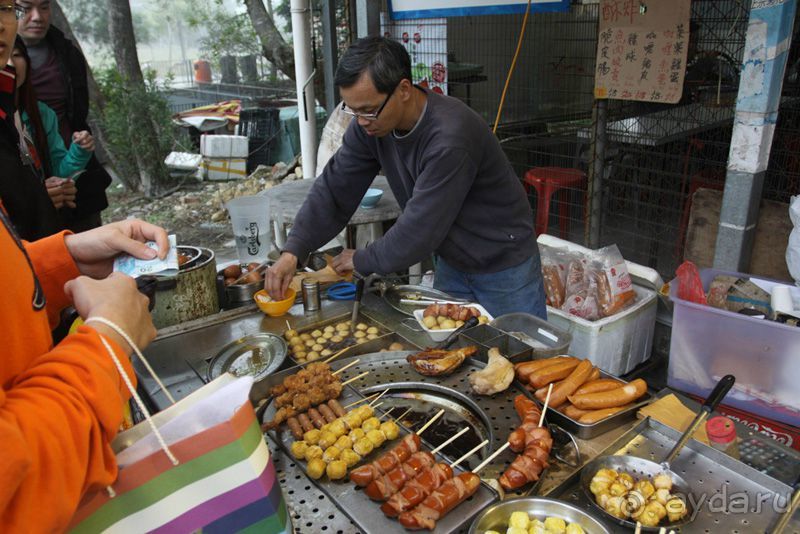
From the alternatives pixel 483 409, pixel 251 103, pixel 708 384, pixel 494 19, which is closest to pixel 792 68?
pixel 494 19

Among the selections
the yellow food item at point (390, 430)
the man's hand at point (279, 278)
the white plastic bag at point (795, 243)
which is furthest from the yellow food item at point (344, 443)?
the white plastic bag at point (795, 243)

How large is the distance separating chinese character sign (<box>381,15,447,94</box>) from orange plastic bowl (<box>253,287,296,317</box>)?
361cm

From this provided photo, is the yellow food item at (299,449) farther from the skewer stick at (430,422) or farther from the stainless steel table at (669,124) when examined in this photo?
the stainless steel table at (669,124)

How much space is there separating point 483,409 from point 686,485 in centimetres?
68

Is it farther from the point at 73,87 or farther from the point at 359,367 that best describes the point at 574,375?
the point at 73,87

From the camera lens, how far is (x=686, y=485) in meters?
1.69

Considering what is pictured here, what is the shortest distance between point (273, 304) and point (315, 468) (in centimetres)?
134

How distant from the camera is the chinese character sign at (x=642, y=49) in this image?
4.44 metres

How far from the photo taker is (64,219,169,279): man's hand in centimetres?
181

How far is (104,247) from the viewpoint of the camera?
182cm

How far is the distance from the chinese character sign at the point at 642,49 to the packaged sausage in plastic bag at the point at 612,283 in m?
1.50

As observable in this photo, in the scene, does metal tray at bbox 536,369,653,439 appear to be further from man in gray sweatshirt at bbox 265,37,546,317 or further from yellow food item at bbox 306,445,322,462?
man in gray sweatshirt at bbox 265,37,546,317

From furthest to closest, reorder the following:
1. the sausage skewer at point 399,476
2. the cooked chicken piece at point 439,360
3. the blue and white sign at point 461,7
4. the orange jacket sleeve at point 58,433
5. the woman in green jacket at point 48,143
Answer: the blue and white sign at point 461,7 < the woman in green jacket at point 48,143 < the cooked chicken piece at point 439,360 < the sausage skewer at point 399,476 < the orange jacket sleeve at point 58,433

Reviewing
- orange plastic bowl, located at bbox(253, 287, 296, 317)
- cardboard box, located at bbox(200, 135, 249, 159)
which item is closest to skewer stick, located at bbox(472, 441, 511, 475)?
orange plastic bowl, located at bbox(253, 287, 296, 317)
